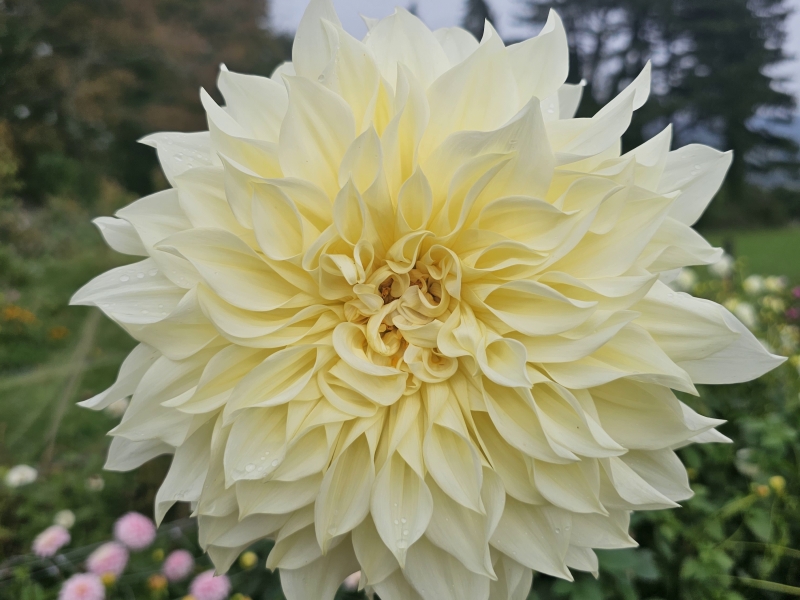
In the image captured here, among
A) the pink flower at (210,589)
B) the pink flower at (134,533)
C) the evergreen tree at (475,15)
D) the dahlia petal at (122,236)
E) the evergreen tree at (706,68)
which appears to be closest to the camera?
the dahlia petal at (122,236)

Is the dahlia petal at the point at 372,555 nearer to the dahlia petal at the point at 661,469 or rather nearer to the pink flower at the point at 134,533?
the dahlia petal at the point at 661,469

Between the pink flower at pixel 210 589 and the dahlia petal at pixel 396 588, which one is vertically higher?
the dahlia petal at pixel 396 588

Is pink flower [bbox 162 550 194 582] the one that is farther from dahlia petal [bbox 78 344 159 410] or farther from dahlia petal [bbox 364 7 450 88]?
dahlia petal [bbox 364 7 450 88]

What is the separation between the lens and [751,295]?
6.95 ft

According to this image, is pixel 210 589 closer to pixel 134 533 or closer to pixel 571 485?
pixel 134 533

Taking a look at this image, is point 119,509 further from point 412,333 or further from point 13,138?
point 13,138

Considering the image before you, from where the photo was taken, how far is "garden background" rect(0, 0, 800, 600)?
1100mm

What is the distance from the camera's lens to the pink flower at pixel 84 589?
104 centimetres

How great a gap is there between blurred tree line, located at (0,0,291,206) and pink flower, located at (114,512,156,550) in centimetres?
214

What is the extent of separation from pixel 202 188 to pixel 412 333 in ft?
0.85

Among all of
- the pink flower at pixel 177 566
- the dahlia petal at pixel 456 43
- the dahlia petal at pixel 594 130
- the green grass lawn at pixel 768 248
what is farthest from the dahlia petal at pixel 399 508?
the green grass lawn at pixel 768 248

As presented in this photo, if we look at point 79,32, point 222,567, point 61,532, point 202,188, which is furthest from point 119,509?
point 79,32

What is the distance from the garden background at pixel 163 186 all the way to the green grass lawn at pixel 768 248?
0.06 ft

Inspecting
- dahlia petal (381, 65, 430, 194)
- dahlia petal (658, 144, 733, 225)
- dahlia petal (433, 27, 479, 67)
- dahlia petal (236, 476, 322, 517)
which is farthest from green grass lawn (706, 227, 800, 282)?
dahlia petal (236, 476, 322, 517)
